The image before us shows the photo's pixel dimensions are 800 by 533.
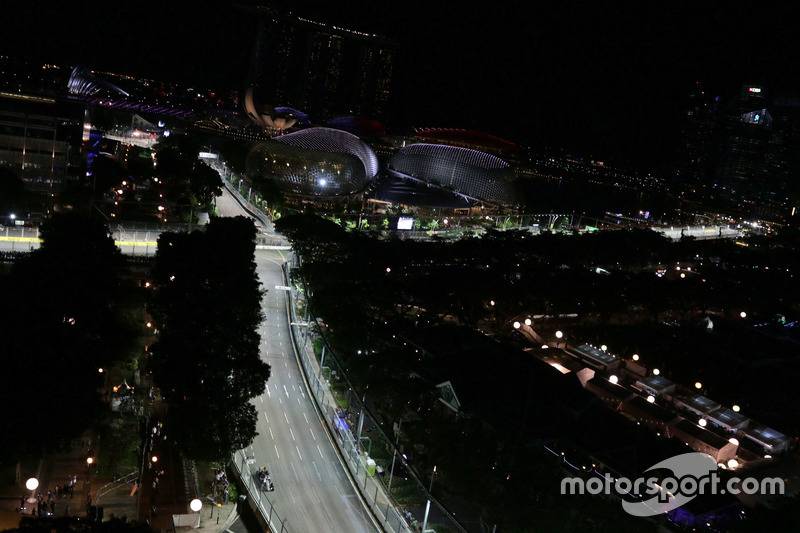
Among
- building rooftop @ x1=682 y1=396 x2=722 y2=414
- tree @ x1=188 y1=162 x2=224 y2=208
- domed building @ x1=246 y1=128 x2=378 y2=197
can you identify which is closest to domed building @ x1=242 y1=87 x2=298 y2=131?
domed building @ x1=246 y1=128 x2=378 y2=197

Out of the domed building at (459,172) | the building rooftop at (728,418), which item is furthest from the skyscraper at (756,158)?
the building rooftop at (728,418)

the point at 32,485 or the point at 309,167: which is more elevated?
the point at 309,167

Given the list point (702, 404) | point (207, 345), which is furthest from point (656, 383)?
point (207, 345)

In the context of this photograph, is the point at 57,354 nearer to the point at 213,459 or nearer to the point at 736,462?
the point at 213,459

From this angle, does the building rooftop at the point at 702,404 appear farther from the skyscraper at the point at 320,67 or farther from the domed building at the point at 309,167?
the skyscraper at the point at 320,67

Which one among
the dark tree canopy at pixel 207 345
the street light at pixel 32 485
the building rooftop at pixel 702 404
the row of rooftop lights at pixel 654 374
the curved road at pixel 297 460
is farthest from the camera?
the building rooftop at pixel 702 404

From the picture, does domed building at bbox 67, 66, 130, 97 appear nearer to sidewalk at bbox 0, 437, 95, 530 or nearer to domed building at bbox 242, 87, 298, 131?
domed building at bbox 242, 87, 298, 131

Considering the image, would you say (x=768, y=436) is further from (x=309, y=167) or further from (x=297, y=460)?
(x=309, y=167)
